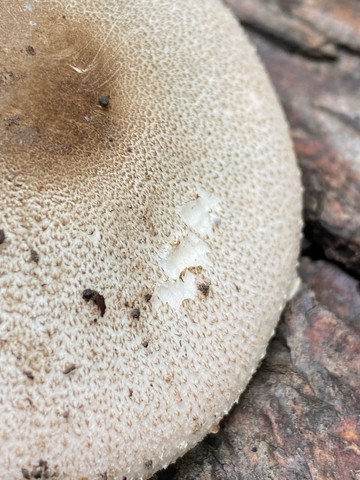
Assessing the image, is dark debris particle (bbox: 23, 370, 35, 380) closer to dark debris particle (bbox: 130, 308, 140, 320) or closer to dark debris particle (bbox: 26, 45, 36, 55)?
dark debris particle (bbox: 130, 308, 140, 320)

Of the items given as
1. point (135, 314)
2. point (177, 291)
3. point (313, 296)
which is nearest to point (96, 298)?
point (135, 314)

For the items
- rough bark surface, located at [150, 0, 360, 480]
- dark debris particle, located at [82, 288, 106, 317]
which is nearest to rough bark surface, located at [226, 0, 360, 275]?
rough bark surface, located at [150, 0, 360, 480]

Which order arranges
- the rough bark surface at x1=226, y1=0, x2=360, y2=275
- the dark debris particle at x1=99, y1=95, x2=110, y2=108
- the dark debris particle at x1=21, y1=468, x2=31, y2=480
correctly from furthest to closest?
the rough bark surface at x1=226, y1=0, x2=360, y2=275 → the dark debris particle at x1=99, y1=95, x2=110, y2=108 → the dark debris particle at x1=21, y1=468, x2=31, y2=480

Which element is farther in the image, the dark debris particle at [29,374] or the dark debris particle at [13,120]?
the dark debris particle at [13,120]

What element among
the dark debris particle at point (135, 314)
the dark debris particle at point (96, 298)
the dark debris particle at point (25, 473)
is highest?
the dark debris particle at point (96, 298)

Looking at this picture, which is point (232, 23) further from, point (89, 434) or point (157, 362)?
point (89, 434)

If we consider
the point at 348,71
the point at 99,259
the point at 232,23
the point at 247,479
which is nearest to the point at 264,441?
the point at 247,479

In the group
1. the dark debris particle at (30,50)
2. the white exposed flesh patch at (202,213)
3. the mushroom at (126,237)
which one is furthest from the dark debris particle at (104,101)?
the white exposed flesh patch at (202,213)

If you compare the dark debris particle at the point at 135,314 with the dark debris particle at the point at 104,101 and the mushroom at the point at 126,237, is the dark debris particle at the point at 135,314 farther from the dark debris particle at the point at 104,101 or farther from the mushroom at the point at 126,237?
the dark debris particle at the point at 104,101

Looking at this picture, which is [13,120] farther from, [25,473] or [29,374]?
[25,473]
